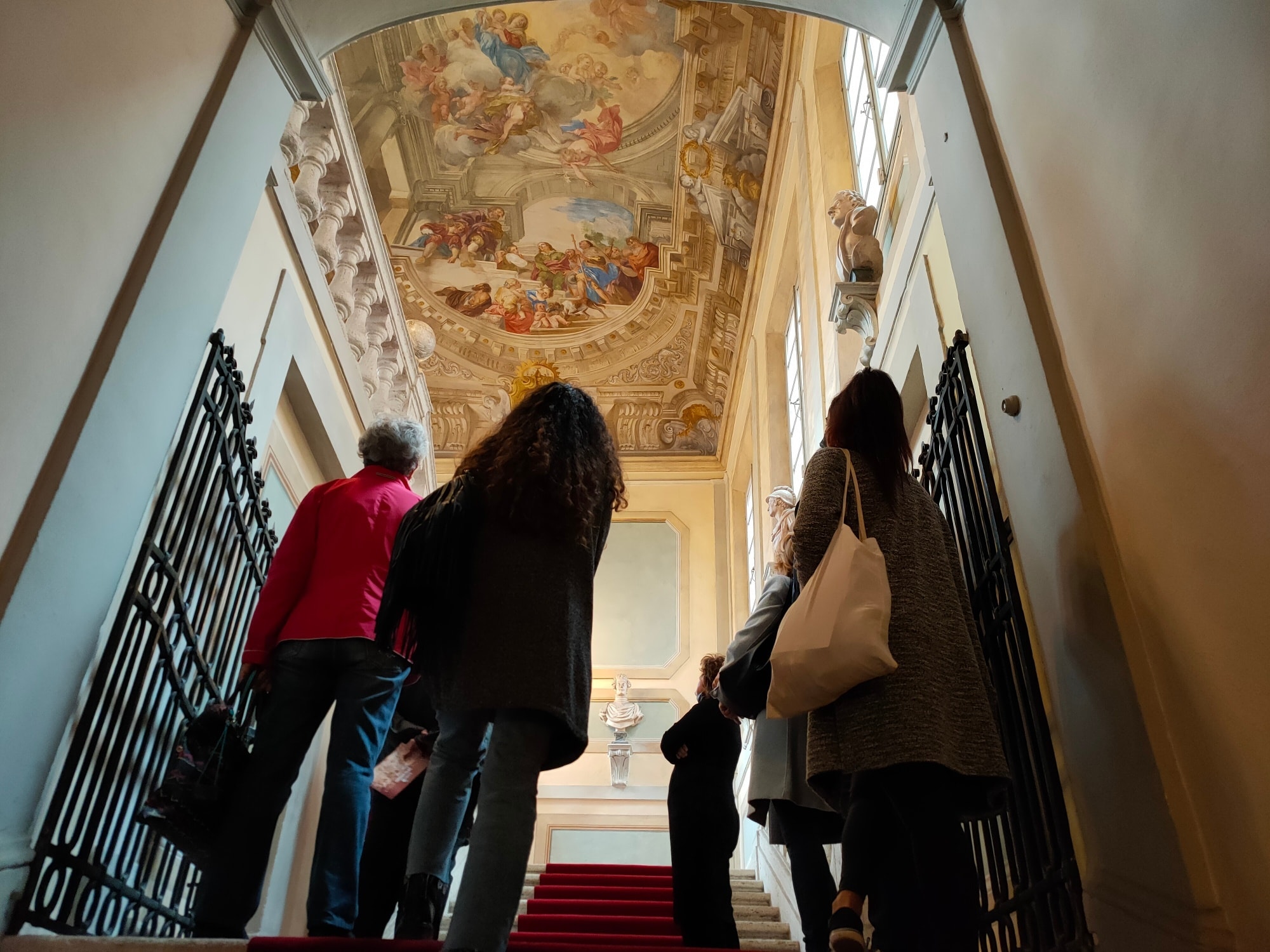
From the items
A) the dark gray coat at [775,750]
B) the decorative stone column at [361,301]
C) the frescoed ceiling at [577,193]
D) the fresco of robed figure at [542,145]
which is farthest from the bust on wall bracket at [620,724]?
the dark gray coat at [775,750]

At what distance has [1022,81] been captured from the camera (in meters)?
2.59

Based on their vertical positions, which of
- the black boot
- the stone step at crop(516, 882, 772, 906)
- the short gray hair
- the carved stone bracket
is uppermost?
the carved stone bracket

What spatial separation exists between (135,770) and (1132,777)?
2.57 meters

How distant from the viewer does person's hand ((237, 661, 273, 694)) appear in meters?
2.72

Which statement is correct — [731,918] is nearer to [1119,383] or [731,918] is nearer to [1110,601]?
[1110,601]

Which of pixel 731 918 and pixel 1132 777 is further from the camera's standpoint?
pixel 731 918

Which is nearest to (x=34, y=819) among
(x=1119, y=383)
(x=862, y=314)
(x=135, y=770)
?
(x=135, y=770)

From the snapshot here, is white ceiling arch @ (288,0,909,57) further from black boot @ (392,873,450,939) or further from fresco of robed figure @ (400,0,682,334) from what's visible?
fresco of robed figure @ (400,0,682,334)

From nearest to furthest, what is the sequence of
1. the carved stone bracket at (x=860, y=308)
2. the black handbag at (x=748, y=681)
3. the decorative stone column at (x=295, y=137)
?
the black handbag at (x=748, y=681) < the decorative stone column at (x=295, y=137) < the carved stone bracket at (x=860, y=308)

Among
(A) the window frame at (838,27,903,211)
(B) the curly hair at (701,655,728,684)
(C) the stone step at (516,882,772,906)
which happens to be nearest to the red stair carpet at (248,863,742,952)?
(C) the stone step at (516,882,772,906)

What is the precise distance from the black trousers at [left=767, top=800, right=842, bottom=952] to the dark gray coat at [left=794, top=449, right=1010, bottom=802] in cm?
98

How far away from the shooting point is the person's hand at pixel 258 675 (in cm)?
272

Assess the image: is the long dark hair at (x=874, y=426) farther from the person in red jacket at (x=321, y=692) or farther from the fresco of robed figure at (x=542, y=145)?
the fresco of robed figure at (x=542, y=145)

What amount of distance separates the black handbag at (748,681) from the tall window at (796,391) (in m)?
5.77
